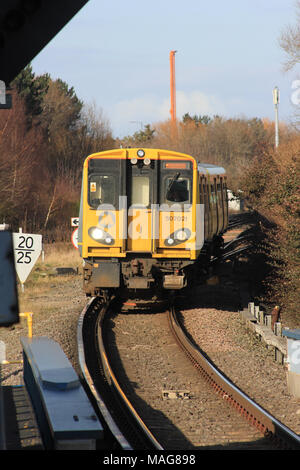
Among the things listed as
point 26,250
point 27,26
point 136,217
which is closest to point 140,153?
point 136,217

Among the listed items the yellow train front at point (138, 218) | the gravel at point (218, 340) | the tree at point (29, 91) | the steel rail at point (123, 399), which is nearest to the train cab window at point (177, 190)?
the yellow train front at point (138, 218)

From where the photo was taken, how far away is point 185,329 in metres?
13.1

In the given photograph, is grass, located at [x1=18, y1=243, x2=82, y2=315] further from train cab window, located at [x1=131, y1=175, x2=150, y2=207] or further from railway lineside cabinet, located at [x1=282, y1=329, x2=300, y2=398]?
railway lineside cabinet, located at [x1=282, y1=329, x2=300, y2=398]

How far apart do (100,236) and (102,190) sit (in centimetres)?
97

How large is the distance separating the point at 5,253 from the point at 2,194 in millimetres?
30283

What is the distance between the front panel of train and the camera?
1351 cm

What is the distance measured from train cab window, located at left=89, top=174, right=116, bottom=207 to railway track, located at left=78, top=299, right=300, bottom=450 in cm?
261

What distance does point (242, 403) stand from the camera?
311 inches

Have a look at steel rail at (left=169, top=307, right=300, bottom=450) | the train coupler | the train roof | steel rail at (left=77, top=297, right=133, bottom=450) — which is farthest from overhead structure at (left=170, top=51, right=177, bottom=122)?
steel rail at (left=169, top=307, right=300, bottom=450)

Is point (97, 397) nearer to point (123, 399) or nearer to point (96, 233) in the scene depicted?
point (123, 399)

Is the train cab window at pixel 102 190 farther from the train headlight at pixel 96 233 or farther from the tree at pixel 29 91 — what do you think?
the tree at pixel 29 91

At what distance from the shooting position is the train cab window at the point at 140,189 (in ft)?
45.0
